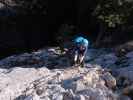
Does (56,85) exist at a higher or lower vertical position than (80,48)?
lower

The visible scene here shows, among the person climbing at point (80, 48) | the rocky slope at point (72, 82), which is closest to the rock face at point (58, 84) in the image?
the rocky slope at point (72, 82)

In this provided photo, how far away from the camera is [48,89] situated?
19188 mm

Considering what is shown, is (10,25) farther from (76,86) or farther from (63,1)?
(76,86)

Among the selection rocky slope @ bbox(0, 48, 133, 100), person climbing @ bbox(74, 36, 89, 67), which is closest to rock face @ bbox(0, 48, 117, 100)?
rocky slope @ bbox(0, 48, 133, 100)

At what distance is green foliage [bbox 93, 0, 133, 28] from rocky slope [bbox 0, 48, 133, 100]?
3.39 m

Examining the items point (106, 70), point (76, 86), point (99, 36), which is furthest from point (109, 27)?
point (76, 86)

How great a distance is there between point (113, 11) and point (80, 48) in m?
6.27

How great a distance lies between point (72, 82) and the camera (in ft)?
63.0

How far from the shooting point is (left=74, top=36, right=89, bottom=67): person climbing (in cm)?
2058

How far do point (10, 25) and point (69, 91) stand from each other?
1687cm

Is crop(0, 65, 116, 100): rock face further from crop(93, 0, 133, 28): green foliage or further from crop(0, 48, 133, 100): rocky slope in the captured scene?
crop(93, 0, 133, 28): green foliage

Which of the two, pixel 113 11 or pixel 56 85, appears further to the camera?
pixel 113 11

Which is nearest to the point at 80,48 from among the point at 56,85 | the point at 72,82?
the point at 72,82

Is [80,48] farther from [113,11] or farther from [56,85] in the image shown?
[113,11]
